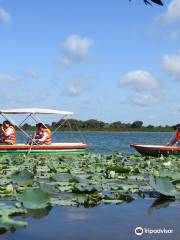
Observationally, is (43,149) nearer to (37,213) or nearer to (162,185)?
(162,185)

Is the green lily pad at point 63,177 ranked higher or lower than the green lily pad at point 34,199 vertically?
higher

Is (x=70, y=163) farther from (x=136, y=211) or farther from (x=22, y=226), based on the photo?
(x=22, y=226)

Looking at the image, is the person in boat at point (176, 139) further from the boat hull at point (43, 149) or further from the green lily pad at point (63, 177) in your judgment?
the green lily pad at point (63, 177)

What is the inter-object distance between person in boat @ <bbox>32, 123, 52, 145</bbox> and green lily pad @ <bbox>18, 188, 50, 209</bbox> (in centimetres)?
1352

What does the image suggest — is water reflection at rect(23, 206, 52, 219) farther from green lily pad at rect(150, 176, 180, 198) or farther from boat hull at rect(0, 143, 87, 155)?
boat hull at rect(0, 143, 87, 155)

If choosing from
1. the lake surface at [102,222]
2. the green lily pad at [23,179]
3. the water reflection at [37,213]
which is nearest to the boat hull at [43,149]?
the green lily pad at [23,179]

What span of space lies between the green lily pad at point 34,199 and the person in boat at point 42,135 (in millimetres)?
13516

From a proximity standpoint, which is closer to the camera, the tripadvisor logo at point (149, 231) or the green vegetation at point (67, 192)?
the tripadvisor logo at point (149, 231)

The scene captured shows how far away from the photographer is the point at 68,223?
191 inches

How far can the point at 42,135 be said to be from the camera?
61.7ft

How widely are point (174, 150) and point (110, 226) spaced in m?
13.4

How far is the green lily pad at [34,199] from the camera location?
5.12m

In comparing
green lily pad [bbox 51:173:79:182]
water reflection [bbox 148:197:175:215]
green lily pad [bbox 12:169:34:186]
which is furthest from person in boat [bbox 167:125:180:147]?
water reflection [bbox 148:197:175:215]

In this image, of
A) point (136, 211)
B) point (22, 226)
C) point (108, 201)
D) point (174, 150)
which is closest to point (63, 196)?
point (108, 201)
